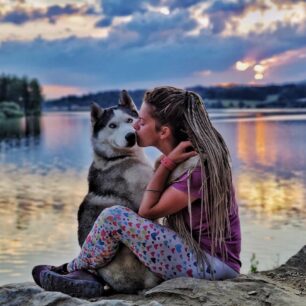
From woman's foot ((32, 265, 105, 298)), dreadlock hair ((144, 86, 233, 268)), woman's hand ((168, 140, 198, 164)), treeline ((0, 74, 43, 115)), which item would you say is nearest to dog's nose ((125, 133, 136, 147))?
dreadlock hair ((144, 86, 233, 268))

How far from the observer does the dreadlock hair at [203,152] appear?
5.11 m

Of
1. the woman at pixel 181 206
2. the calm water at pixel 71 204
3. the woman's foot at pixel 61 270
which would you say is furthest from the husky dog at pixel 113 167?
the calm water at pixel 71 204

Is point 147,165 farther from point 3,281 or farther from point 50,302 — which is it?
point 3,281

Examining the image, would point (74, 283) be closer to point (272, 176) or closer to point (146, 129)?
point (146, 129)

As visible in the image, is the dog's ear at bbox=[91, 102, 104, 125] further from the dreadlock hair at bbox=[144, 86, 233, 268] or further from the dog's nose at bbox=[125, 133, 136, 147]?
the dreadlock hair at bbox=[144, 86, 233, 268]

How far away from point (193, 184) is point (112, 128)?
146 centimetres

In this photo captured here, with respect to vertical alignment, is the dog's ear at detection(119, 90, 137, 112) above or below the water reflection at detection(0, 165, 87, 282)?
above

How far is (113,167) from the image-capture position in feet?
20.5

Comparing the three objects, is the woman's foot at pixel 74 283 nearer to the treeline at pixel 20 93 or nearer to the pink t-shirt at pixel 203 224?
the pink t-shirt at pixel 203 224

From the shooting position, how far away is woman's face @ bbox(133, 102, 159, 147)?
17.4ft

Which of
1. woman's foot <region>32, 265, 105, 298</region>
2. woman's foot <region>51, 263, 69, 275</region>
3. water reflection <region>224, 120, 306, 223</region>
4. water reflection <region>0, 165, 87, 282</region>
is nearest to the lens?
woman's foot <region>32, 265, 105, 298</region>

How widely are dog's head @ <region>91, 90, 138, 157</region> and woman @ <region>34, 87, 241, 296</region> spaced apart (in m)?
0.81

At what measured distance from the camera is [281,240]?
1475cm

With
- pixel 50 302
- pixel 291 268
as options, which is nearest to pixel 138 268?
pixel 50 302
